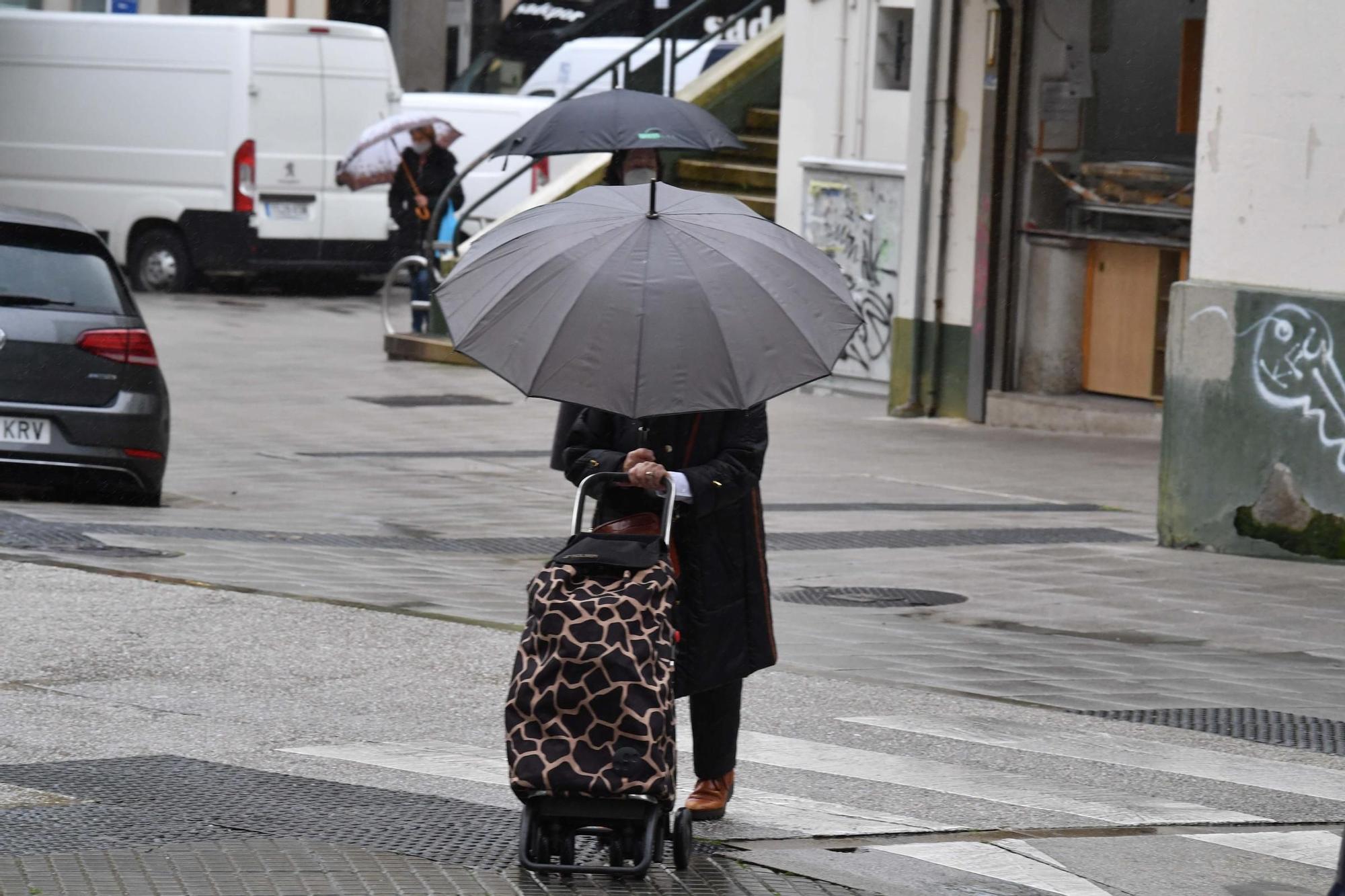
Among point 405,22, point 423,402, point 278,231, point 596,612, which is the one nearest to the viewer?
→ point 596,612

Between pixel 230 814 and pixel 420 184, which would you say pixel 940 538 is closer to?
pixel 230 814

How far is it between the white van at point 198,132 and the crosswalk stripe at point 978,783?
18.8 metres

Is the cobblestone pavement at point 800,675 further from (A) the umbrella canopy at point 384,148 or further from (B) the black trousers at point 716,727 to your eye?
(A) the umbrella canopy at point 384,148

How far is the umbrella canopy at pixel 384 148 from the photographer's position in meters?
23.2

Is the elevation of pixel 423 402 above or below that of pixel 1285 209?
below

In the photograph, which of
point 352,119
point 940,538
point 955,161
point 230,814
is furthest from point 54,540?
point 352,119

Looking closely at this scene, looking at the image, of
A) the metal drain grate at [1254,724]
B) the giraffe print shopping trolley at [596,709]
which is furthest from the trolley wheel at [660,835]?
the metal drain grate at [1254,724]

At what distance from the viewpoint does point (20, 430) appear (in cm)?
1145

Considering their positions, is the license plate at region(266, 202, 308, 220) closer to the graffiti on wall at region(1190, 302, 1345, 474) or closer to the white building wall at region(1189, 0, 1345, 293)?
the white building wall at region(1189, 0, 1345, 293)

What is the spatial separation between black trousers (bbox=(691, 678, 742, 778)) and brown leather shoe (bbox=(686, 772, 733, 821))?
26 mm

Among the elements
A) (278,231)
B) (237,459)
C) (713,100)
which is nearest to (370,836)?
(237,459)

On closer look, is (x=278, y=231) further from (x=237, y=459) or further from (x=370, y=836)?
(x=370, y=836)

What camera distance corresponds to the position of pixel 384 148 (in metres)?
23.3

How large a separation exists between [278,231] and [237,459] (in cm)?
1106
